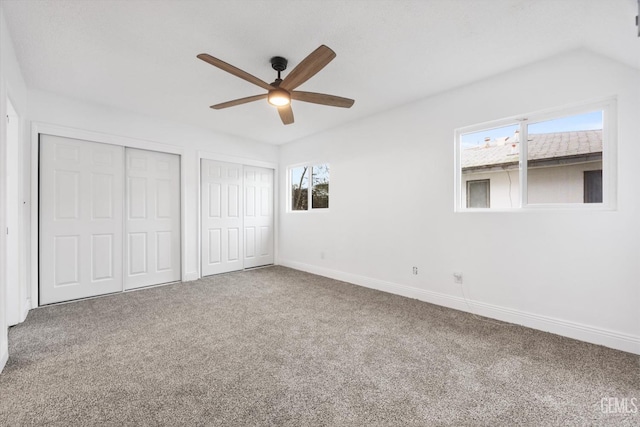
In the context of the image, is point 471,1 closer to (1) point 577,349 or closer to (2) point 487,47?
(2) point 487,47

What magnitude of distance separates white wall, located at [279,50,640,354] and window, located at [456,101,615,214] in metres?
0.12

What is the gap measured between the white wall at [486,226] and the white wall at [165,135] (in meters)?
1.66

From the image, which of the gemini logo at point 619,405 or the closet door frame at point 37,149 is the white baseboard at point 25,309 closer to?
the closet door frame at point 37,149

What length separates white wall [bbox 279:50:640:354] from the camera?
2.13m

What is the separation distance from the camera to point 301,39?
2.13m

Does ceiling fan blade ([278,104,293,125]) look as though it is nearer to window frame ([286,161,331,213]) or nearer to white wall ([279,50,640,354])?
→ white wall ([279,50,640,354])

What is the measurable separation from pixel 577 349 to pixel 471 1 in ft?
8.90

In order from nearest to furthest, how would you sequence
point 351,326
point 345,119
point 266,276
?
point 351,326
point 345,119
point 266,276

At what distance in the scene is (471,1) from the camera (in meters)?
1.78

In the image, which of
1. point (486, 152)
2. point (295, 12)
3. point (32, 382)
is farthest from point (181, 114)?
point (486, 152)

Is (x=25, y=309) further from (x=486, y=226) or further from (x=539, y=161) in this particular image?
(x=539, y=161)

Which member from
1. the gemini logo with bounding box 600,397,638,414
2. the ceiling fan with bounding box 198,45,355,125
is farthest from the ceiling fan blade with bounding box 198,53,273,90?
the gemini logo with bounding box 600,397,638,414

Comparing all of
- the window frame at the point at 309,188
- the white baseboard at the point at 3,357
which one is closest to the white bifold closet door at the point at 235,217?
the window frame at the point at 309,188

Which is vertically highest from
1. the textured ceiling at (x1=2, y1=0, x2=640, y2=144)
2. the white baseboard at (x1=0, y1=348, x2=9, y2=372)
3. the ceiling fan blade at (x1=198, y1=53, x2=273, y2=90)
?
the textured ceiling at (x1=2, y1=0, x2=640, y2=144)
